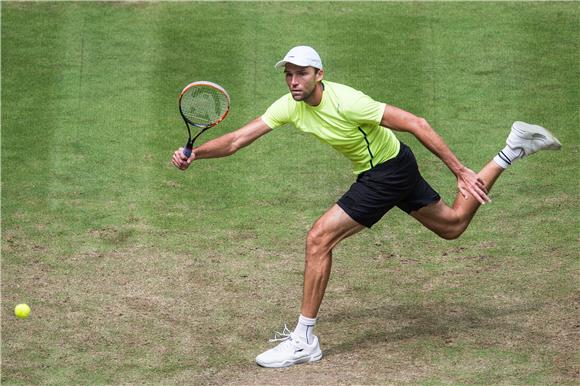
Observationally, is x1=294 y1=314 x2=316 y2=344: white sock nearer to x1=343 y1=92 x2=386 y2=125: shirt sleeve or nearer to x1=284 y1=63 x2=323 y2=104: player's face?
x1=343 y1=92 x2=386 y2=125: shirt sleeve

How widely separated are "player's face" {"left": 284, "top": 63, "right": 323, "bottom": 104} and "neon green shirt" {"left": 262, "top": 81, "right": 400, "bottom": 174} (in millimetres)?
187

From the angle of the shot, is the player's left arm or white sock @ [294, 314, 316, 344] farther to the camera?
white sock @ [294, 314, 316, 344]

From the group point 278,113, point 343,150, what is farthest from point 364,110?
point 278,113

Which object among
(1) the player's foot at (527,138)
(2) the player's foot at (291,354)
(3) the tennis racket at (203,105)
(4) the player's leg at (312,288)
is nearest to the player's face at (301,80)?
(3) the tennis racket at (203,105)

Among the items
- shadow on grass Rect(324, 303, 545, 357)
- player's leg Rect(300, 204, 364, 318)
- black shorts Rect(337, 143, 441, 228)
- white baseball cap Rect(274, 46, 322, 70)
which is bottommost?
shadow on grass Rect(324, 303, 545, 357)

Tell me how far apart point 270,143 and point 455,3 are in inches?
166

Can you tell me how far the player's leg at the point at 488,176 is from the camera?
10750 mm

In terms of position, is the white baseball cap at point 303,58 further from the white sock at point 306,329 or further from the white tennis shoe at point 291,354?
the white tennis shoe at point 291,354

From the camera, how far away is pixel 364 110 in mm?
9734

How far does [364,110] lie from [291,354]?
2147 millimetres

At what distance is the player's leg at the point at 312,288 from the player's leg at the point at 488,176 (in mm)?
1115

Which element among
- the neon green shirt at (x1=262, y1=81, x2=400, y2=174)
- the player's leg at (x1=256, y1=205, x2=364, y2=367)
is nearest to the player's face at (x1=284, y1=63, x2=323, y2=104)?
the neon green shirt at (x1=262, y1=81, x2=400, y2=174)

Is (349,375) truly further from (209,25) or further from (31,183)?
(209,25)

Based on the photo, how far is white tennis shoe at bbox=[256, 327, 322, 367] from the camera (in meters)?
9.80
